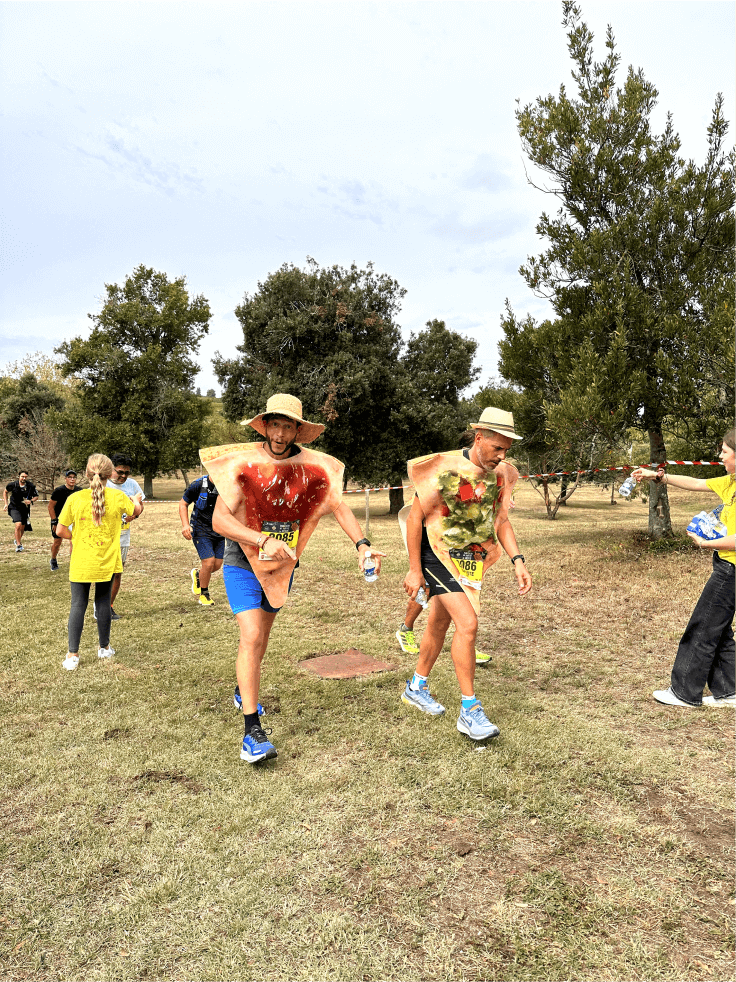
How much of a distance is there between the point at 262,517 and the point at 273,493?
0.17 m

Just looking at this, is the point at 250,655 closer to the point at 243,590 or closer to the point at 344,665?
the point at 243,590

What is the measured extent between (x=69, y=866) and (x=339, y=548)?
1074cm

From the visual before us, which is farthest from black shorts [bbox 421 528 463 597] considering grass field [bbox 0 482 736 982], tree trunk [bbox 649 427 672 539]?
tree trunk [bbox 649 427 672 539]

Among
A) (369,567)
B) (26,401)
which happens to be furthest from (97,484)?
(26,401)

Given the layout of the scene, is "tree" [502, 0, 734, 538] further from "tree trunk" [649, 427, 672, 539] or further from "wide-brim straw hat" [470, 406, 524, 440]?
"wide-brim straw hat" [470, 406, 524, 440]

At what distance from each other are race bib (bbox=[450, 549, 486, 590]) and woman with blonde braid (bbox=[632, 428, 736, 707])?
1355 mm

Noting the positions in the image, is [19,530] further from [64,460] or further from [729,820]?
[64,460]

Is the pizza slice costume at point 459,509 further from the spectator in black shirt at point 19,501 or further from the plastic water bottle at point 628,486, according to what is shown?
the spectator in black shirt at point 19,501

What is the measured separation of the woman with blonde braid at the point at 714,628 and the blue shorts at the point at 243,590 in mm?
2753

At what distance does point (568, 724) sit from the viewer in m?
4.14

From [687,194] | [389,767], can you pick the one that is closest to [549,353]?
[687,194]

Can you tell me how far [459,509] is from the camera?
404cm

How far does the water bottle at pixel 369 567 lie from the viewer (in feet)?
11.3

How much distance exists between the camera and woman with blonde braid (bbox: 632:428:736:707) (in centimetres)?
420
